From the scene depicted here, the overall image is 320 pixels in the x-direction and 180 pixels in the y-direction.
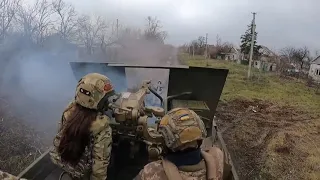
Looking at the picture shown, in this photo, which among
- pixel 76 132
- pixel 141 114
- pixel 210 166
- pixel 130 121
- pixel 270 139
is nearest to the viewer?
pixel 210 166

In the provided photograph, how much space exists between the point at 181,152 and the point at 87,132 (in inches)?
36.9

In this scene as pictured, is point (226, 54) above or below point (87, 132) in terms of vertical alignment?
below

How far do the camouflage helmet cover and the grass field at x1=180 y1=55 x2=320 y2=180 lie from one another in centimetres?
418

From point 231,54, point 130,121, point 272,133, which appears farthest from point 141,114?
point 231,54

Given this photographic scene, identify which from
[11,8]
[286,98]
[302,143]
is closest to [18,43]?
[11,8]

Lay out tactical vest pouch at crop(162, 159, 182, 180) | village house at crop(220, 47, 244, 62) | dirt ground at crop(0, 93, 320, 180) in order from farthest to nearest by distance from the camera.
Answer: village house at crop(220, 47, 244, 62) < dirt ground at crop(0, 93, 320, 180) < tactical vest pouch at crop(162, 159, 182, 180)

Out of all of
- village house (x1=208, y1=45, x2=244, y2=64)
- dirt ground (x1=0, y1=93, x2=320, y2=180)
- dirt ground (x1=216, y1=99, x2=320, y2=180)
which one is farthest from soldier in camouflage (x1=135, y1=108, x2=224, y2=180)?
village house (x1=208, y1=45, x2=244, y2=64)

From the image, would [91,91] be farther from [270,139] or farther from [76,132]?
[270,139]

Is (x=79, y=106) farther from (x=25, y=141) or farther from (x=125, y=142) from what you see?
(x=25, y=141)

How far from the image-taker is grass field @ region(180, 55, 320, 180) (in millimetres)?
6711

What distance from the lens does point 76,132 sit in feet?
8.07

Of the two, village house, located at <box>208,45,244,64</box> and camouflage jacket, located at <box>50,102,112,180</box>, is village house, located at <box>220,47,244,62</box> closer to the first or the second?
village house, located at <box>208,45,244,64</box>

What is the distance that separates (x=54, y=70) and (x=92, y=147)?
7.69 meters

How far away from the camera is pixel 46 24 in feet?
43.1
